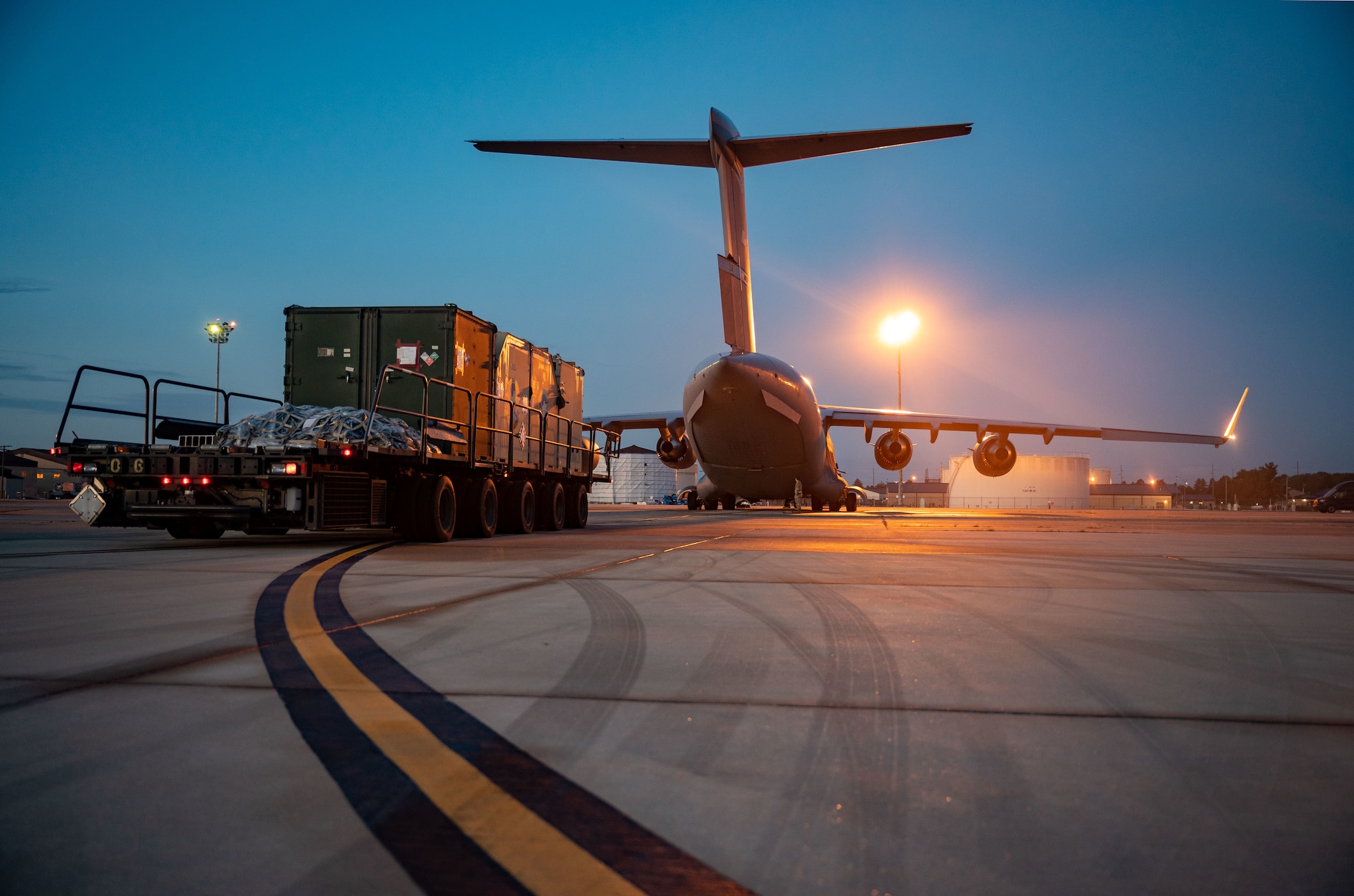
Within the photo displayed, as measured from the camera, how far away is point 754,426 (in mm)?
24172

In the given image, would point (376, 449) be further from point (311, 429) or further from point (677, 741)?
point (677, 741)

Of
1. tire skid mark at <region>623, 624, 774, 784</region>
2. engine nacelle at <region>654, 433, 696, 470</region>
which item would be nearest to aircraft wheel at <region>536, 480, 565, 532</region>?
tire skid mark at <region>623, 624, 774, 784</region>

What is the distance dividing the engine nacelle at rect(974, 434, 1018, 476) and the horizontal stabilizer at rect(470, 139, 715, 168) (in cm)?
1530

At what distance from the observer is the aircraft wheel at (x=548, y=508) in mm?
17734

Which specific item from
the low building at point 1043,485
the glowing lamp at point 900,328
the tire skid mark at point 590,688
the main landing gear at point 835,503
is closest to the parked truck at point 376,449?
the tire skid mark at point 590,688

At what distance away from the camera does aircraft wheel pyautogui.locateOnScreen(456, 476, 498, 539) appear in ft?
45.3

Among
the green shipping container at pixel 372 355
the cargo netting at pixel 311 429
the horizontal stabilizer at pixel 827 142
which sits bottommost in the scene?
the cargo netting at pixel 311 429

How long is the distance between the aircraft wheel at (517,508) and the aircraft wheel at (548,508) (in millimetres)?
1626

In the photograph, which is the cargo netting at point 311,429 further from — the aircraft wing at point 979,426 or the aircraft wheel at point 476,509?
the aircraft wing at point 979,426

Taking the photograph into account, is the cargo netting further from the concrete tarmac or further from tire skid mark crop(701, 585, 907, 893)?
tire skid mark crop(701, 585, 907, 893)

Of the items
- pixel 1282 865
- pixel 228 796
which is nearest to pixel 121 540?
pixel 228 796

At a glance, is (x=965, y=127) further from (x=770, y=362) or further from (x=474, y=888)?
(x=474, y=888)

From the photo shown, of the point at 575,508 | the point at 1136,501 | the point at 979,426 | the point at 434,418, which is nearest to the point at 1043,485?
the point at 1136,501

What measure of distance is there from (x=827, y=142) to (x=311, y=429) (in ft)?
51.3
